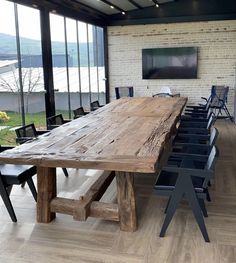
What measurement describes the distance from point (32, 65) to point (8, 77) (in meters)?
0.61

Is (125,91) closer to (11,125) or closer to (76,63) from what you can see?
(76,63)

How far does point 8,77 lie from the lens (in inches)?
198

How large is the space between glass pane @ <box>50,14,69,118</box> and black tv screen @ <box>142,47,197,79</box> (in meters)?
2.86

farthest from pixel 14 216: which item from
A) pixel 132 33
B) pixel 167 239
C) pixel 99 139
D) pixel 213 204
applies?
pixel 132 33

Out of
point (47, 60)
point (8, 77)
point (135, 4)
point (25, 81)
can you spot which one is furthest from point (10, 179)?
point (135, 4)

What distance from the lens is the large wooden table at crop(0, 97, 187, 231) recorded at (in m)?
2.46

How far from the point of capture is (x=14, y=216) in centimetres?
306

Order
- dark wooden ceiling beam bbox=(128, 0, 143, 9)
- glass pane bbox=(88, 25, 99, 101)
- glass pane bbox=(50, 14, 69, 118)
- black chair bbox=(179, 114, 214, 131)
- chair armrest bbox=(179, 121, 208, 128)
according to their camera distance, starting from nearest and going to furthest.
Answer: black chair bbox=(179, 114, 214, 131)
chair armrest bbox=(179, 121, 208, 128)
glass pane bbox=(50, 14, 69, 118)
dark wooden ceiling beam bbox=(128, 0, 143, 9)
glass pane bbox=(88, 25, 99, 101)

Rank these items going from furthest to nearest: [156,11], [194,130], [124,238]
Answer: [156,11] < [194,130] < [124,238]

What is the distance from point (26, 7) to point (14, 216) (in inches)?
136

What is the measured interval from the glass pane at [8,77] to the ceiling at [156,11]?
8.97 ft

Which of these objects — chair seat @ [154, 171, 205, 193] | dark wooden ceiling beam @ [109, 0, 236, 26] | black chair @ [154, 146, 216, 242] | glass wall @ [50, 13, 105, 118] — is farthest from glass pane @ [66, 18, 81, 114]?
black chair @ [154, 146, 216, 242]

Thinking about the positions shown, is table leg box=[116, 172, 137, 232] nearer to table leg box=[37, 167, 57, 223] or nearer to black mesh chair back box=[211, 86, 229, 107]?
table leg box=[37, 167, 57, 223]

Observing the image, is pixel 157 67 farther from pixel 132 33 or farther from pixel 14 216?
pixel 14 216
